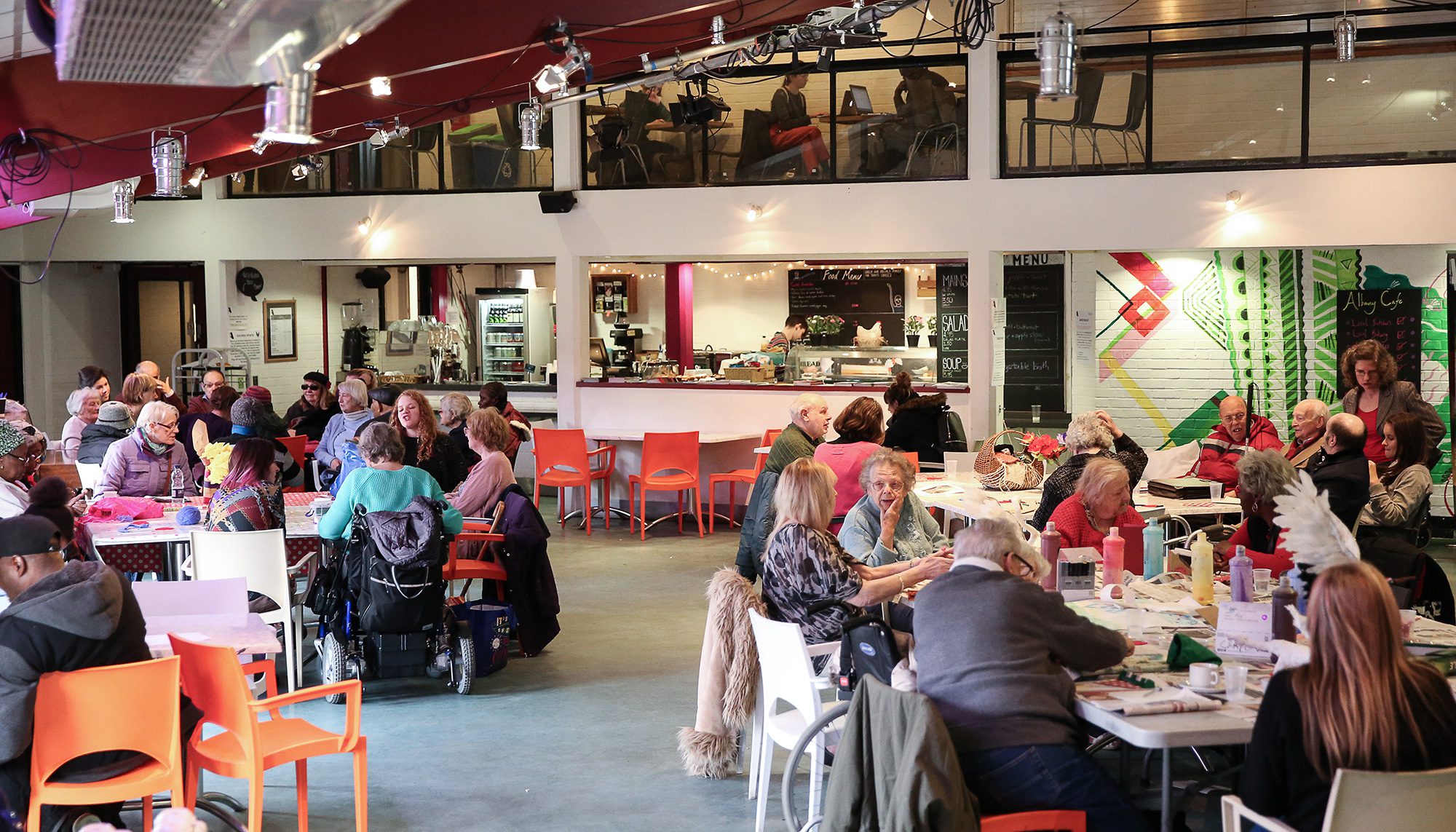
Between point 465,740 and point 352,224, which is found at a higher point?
point 352,224

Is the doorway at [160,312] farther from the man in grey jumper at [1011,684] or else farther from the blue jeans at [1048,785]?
the blue jeans at [1048,785]

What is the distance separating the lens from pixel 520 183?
478 inches

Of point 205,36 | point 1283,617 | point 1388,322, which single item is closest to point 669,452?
point 1388,322

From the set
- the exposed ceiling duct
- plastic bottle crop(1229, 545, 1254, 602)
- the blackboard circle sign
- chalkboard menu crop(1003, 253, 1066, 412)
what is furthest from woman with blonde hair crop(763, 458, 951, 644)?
the blackboard circle sign

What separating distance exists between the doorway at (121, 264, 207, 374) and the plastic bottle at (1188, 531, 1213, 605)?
12.7 metres

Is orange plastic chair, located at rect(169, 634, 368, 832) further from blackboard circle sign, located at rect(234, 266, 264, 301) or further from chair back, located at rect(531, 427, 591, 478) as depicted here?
blackboard circle sign, located at rect(234, 266, 264, 301)

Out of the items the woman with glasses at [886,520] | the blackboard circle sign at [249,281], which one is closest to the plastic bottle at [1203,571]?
the woman with glasses at [886,520]

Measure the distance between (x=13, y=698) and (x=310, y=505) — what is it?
3.53 metres

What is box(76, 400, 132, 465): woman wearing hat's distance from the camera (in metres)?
8.38

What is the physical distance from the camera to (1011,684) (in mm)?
3584

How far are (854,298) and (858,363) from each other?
77 cm

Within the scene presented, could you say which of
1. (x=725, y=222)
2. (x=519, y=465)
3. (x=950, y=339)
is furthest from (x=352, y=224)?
(x=950, y=339)

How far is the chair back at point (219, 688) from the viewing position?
13.1ft

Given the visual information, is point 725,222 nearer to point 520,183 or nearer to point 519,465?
point 520,183
